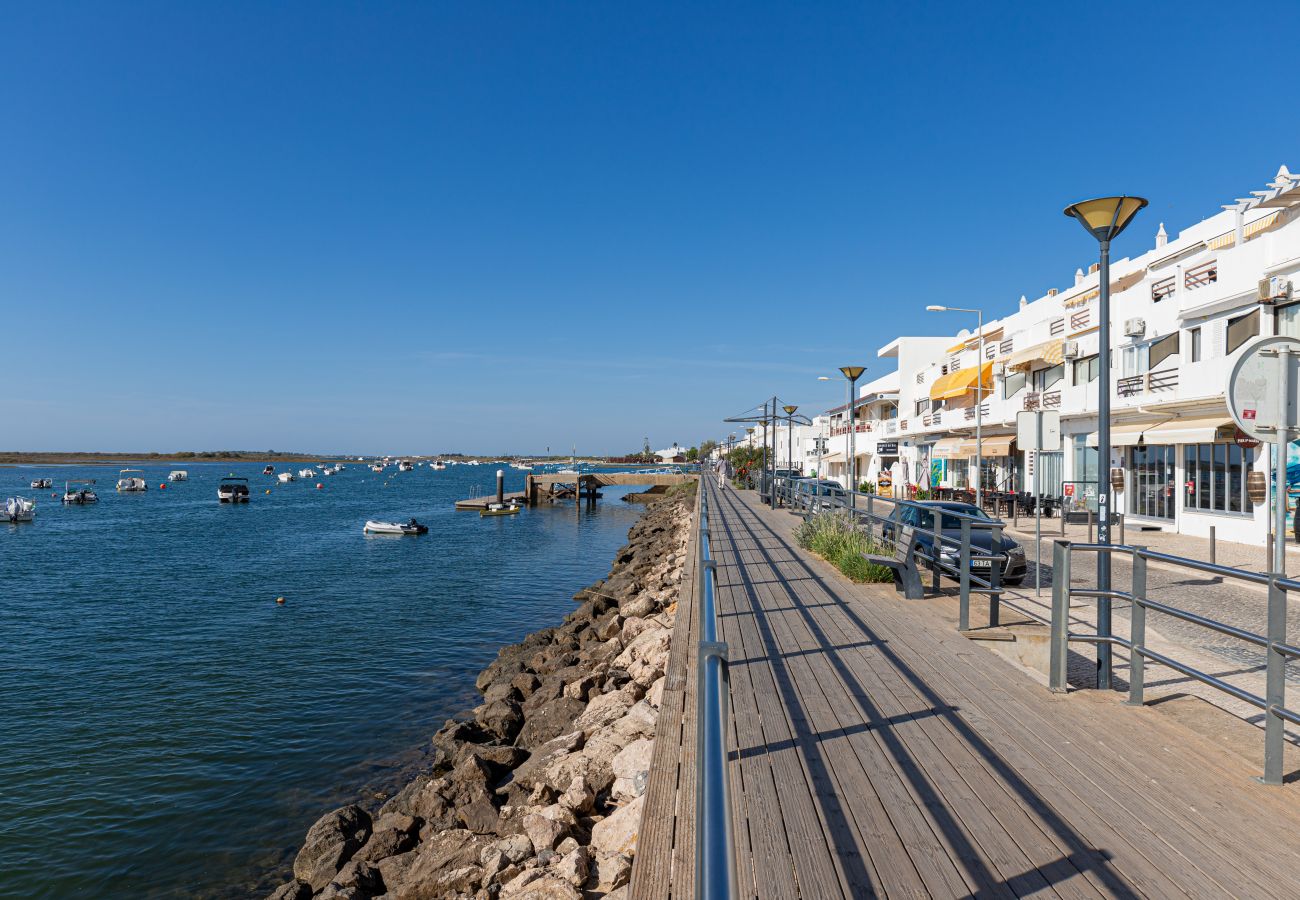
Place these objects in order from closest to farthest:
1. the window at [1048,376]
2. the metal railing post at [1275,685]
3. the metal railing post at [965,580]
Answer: the metal railing post at [1275,685]
the metal railing post at [965,580]
the window at [1048,376]

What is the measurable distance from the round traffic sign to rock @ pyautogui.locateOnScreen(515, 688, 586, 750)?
7.02 m

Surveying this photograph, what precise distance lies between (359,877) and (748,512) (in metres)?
19.0

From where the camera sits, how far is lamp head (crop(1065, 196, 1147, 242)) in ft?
19.4

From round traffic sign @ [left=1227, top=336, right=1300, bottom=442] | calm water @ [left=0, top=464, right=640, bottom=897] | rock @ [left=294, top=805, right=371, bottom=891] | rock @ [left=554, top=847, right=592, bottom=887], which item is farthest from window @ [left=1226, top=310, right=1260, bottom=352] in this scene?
rock @ [left=294, top=805, right=371, bottom=891]

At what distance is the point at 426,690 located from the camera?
13.5 m

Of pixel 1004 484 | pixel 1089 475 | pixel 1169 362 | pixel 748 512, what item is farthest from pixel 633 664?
pixel 1004 484

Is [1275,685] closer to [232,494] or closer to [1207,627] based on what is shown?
[1207,627]

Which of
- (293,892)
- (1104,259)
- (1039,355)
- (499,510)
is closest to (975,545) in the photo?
(1104,259)

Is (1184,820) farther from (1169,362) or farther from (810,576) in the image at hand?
(1169,362)

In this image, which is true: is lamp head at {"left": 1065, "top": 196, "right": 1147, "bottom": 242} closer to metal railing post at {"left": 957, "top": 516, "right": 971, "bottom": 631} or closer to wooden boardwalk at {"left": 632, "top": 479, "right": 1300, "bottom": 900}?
metal railing post at {"left": 957, "top": 516, "right": 971, "bottom": 631}

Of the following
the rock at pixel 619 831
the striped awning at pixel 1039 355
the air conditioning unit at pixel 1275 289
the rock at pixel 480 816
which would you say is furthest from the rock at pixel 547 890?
the striped awning at pixel 1039 355

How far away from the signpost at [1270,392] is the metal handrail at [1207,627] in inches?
43.6

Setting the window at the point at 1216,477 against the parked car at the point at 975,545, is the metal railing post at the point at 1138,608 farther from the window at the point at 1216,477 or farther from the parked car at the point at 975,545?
the window at the point at 1216,477

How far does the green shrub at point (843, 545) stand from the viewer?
10.2 m
